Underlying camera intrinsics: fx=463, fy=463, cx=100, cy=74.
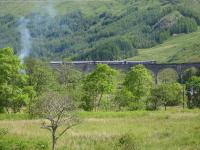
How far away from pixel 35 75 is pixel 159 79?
4292 inches

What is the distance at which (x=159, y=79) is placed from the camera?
176 meters

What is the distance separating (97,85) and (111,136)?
33776 mm

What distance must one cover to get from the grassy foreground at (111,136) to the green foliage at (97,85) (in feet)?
71.5

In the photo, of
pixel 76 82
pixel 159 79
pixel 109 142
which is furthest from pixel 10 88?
pixel 159 79

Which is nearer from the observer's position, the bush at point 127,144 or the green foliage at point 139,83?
the bush at point 127,144

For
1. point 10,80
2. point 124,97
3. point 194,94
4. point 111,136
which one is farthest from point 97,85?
point 111,136

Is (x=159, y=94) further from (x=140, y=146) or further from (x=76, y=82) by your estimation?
(x=140, y=146)

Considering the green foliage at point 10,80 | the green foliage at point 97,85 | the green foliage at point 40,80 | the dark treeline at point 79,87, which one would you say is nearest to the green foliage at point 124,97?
the dark treeline at point 79,87

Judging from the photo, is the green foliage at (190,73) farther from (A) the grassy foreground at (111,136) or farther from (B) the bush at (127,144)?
(B) the bush at (127,144)

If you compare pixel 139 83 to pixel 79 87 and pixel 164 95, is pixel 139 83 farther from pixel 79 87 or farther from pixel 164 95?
pixel 164 95

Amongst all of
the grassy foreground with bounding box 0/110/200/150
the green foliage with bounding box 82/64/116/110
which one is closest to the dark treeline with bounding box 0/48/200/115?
the green foliage with bounding box 82/64/116/110

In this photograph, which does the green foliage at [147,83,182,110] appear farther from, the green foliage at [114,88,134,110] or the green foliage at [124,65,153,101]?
the green foliage at [124,65,153,101]

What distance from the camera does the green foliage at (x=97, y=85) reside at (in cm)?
6756

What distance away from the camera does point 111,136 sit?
3375cm
